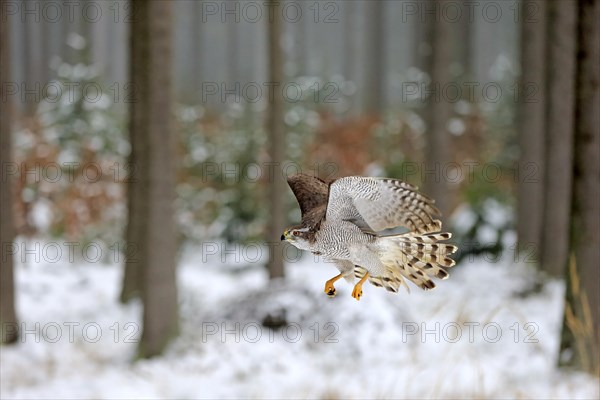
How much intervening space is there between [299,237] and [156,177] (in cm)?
722

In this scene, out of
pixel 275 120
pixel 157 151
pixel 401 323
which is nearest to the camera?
pixel 157 151

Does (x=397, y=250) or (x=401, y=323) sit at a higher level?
(x=397, y=250)

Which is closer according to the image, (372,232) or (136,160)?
(372,232)

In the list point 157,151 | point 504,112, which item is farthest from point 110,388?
point 504,112

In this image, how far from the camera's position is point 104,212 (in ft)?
48.3

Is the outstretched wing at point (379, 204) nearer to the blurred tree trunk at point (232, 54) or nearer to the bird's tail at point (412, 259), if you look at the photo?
the bird's tail at point (412, 259)

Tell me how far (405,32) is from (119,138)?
3468 centimetres

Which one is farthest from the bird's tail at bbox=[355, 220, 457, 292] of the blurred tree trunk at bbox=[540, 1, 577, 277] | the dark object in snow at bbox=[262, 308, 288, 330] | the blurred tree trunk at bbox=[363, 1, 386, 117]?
the blurred tree trunk at bbox=[363, 1, 386, 117]

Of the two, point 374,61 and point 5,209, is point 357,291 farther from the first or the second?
point 374,61

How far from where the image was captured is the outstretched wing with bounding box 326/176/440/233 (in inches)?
36.6

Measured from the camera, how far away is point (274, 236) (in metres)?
10.4

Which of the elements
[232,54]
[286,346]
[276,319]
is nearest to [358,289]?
[286,346]

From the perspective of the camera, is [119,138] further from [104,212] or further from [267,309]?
[267,309]

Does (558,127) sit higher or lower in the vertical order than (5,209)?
higher
